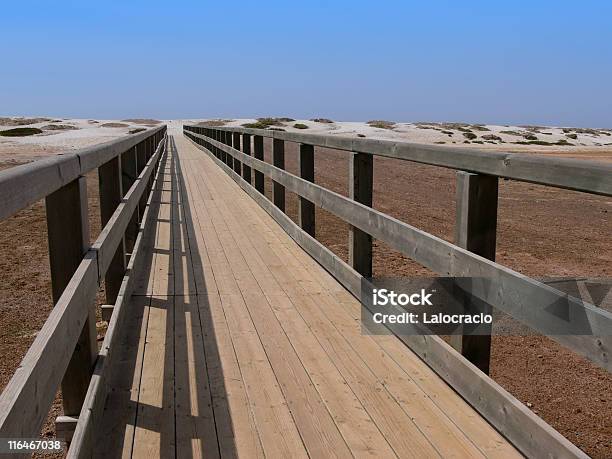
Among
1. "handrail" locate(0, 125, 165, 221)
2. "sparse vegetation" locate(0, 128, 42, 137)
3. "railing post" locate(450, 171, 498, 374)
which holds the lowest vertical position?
"sparse vegetation" locate(0, 128, 42, 137)

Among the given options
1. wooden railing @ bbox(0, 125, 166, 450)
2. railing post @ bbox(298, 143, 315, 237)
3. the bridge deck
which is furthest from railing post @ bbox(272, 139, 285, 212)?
wooden railing @ bbox(0, 125, 166, 450)

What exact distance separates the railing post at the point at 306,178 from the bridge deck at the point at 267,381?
112 cm

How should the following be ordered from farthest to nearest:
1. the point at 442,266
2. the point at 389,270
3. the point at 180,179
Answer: the point at 180,179 < the point at 389,270 < the point at 442,266

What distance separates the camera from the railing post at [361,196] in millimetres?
4801

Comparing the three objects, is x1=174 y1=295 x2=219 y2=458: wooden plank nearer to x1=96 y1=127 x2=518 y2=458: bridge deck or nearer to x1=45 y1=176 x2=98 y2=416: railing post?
x1=96 y1=127 x2=518 y2=458: bridge deck

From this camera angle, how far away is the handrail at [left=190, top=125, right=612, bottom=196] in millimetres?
2188

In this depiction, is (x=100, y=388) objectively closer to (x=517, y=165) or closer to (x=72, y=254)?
(x=72, y=254)

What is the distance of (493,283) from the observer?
273cm

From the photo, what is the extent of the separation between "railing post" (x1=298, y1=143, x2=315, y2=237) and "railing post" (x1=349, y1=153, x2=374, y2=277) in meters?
1.65

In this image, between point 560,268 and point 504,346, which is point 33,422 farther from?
point 560,268

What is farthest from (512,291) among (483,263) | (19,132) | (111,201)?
(19,132)

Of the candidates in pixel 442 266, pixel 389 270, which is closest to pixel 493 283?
pixel 442 266

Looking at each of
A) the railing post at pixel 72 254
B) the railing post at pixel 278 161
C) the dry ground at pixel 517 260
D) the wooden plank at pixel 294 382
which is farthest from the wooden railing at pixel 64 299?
the railing post at pixel 278 161

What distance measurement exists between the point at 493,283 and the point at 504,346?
3034mm
